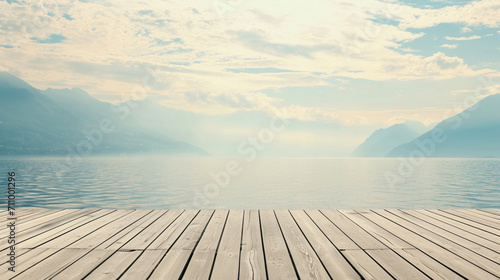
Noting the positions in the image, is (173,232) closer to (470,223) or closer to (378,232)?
(378,232)

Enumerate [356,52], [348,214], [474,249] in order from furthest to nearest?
[356,52] < [348,214] < [474,249]

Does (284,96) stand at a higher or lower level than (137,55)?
lower

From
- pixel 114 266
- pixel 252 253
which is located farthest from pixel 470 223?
pixel 114 266

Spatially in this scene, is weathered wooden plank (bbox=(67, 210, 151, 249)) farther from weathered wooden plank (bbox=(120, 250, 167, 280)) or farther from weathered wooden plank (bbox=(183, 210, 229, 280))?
weathered wooden plank (bbox=(183, 210, 229, 280))

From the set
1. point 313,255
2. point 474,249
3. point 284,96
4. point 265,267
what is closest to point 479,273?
point 474,249

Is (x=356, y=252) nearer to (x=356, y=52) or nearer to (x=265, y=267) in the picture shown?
(x=265, y=267)

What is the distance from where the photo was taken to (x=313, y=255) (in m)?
3.23

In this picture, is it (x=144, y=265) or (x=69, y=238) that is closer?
(x=144, y=265)

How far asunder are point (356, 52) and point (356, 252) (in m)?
107

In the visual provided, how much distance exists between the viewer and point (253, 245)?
11.6 ft

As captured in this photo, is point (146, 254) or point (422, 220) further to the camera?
point (422, 220)

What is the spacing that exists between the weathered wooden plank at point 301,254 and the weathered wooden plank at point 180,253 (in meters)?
0.90

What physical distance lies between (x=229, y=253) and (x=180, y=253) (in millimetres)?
426

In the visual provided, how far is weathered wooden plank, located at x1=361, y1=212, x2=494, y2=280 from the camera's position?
282 cm
